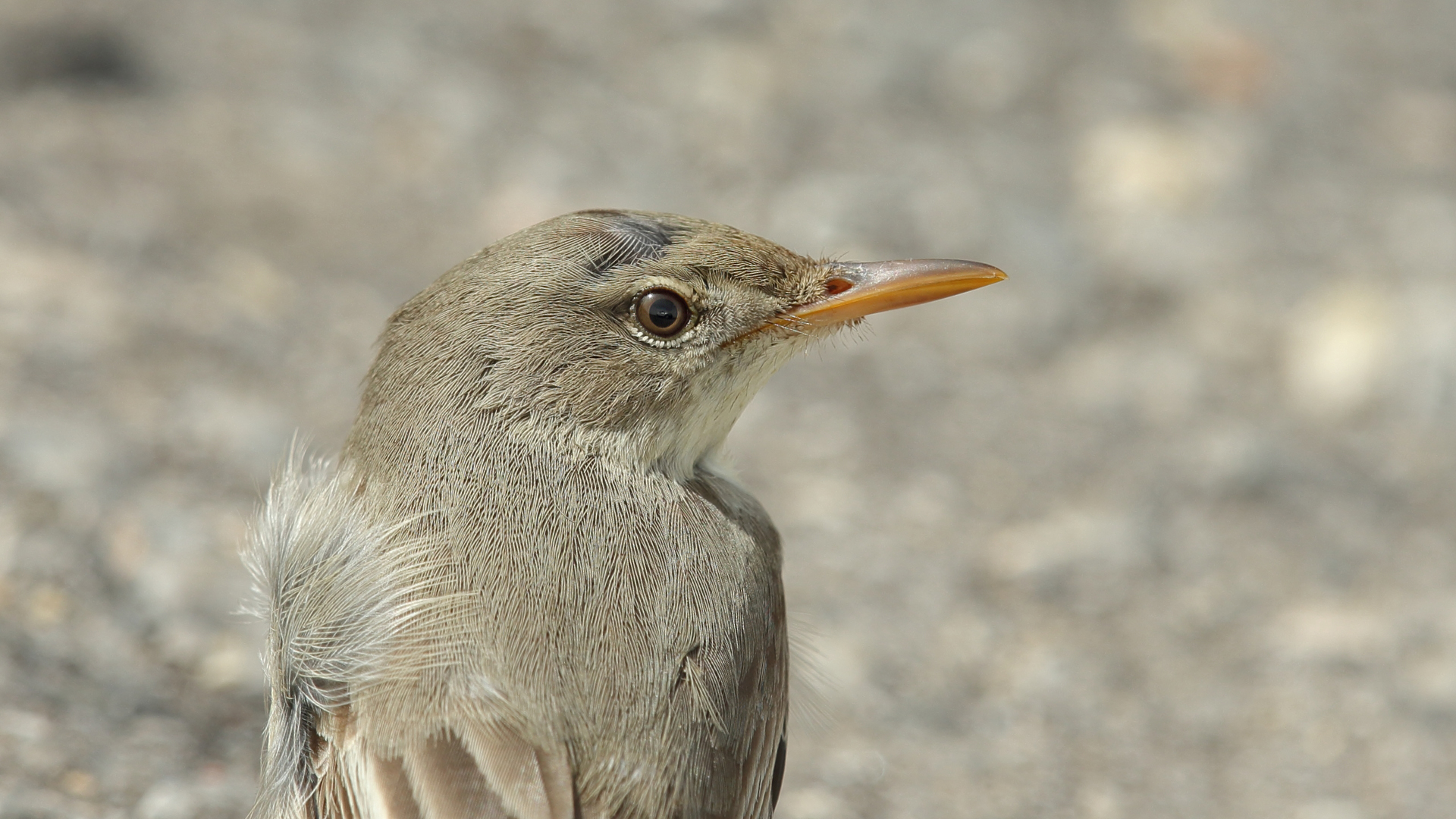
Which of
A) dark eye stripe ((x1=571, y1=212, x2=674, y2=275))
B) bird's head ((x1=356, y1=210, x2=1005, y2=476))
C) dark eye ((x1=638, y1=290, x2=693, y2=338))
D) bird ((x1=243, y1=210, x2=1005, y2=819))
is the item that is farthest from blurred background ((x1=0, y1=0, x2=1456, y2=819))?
dark eye stripe ((x1=571, y1=212, x2=674, y2=275))

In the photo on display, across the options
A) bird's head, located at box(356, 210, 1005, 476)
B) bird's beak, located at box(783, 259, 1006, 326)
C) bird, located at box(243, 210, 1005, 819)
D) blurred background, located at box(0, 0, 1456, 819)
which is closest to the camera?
bird, located at box(243, 210, 1005, 819)

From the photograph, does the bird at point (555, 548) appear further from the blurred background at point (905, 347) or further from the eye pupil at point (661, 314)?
the blurred background at point (905, 347)

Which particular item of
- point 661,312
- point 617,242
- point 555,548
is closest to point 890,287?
point 661,312

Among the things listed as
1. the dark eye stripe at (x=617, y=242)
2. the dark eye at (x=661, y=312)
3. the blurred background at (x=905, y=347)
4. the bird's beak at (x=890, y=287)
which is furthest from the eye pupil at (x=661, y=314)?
the blurred background at (x=905, y=347)

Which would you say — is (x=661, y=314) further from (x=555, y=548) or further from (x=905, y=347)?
(x=905, y=347)

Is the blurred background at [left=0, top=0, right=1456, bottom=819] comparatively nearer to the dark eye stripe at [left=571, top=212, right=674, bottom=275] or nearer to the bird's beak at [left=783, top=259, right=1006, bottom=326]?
the bird's beak at [left=783, top=259, right=1006, bottom=326]

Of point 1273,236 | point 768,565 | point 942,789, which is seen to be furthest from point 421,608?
point 1273,236

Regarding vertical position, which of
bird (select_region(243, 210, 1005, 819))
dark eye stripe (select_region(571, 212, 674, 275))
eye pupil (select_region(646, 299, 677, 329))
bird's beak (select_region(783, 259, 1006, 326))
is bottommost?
bird (select_region(243, 210, 1005, 819))
